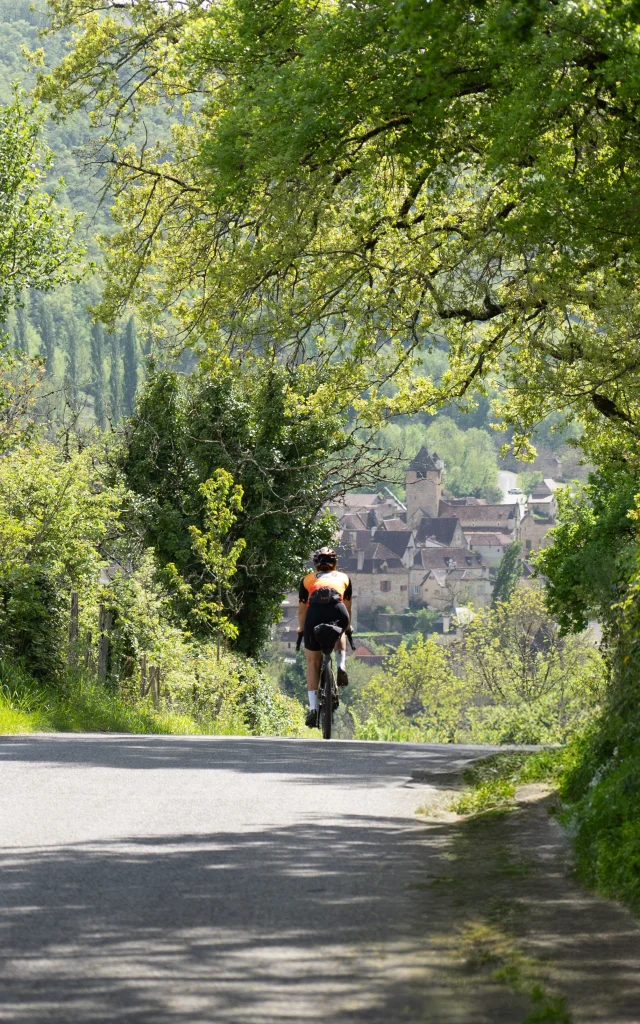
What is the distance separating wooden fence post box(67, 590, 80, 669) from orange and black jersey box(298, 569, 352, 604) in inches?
176

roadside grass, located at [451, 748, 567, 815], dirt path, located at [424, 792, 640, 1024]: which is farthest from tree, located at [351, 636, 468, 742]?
dirt path, located at [424, 792, 640, 1024]

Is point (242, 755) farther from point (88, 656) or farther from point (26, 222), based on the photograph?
point (26, 222)

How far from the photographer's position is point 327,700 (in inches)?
645

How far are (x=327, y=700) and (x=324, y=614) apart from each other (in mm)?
904

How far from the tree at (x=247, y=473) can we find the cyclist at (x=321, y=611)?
17.2 metres

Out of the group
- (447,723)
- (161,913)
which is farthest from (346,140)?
(447,723)

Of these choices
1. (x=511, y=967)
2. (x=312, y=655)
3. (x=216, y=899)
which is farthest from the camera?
(x=312, y=655)

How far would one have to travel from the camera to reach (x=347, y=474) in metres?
35.1

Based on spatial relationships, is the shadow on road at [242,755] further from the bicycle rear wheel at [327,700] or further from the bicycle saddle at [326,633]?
the bicycle saddle at [326,633]

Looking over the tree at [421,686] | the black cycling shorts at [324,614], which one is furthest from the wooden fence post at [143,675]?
the tree at [421,686]

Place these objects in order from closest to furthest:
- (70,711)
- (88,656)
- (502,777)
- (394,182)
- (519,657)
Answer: (502,777) → (70,711) → (394,182) → (88,656) → (519,657)

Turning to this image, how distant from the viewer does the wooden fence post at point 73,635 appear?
20.1 m

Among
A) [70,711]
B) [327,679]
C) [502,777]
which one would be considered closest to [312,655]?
[327,679]

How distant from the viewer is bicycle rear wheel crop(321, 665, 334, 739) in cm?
1623
